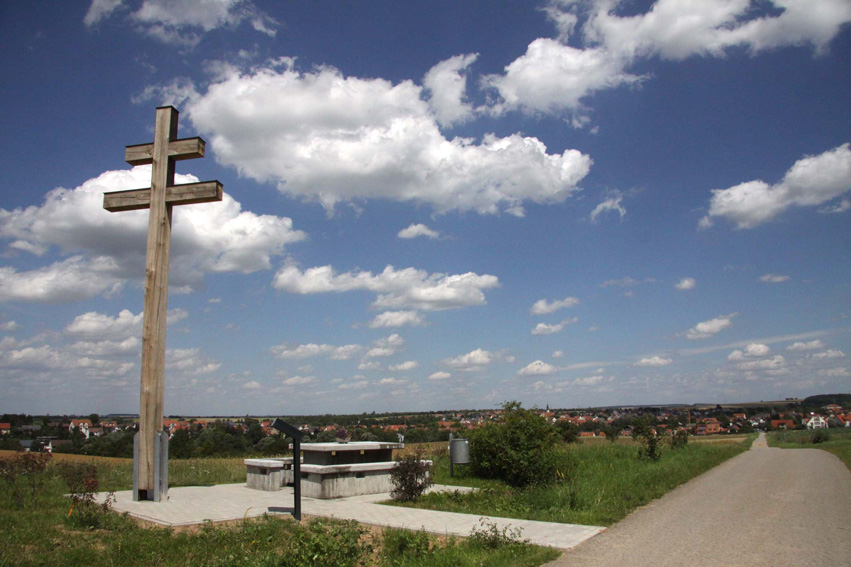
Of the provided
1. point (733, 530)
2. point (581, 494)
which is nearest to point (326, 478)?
point (581, 494)

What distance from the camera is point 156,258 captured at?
10.5 meters

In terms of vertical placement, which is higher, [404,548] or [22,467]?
[22,467]

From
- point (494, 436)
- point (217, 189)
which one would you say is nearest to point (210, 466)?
point (494, 436)

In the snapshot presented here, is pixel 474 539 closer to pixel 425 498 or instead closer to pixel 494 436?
pixel 425 498

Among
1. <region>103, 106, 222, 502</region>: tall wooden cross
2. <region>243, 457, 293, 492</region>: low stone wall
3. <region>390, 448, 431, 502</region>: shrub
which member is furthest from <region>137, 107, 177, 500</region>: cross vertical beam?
<region>390, 448, 431, 502</region>: shrub

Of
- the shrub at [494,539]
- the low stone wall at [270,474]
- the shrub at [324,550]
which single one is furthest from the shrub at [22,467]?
the shrub at [494,539]

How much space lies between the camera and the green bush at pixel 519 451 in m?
13.6

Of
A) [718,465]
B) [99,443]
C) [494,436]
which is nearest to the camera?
[494,436]

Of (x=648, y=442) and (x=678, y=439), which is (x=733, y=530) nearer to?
(x=648, y=442)

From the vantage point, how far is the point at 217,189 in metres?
10.6

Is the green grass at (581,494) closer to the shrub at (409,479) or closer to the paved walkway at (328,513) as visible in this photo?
the shrub at (409,479)

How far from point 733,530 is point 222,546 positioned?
22.5 ft

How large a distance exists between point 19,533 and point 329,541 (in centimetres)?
448

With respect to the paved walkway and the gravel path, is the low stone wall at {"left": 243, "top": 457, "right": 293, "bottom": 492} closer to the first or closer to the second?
the paved walkway
